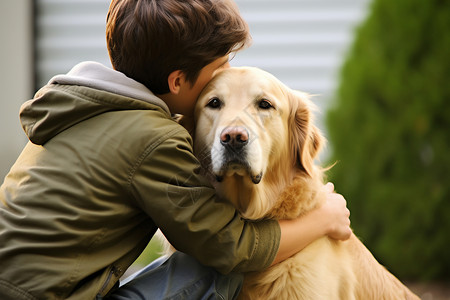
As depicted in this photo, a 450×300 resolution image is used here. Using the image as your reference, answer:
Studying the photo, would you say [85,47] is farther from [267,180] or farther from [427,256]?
[267,180]

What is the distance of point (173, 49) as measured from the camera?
7.46ft

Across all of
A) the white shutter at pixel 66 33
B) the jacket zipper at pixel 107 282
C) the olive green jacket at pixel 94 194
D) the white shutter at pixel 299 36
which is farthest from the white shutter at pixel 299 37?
the jacket zipper at pixel 107 282

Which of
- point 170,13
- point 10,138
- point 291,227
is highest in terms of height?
point 170,13

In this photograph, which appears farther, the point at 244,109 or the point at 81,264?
the point at 244,109

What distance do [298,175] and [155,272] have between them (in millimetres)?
767

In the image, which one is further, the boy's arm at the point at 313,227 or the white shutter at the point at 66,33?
the white shutter at the point at 66,33

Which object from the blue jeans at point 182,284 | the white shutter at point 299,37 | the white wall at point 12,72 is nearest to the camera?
the blue jeans at point 182,284

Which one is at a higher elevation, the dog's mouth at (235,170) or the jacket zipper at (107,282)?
the dog's mouth at (235,170)

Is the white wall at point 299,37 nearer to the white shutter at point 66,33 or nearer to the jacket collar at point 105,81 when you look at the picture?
the white shutter at point 66,33

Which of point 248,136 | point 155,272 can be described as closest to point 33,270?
point 155,272

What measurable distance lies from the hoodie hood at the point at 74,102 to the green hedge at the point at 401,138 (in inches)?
113

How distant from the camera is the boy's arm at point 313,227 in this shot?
2352 millimetres

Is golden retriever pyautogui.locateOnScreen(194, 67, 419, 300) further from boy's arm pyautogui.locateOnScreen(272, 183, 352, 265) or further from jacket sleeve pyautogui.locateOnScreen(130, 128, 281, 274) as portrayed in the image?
jacket sleeve pyautogui.locateOnScreen(130, 128, 281, 274)

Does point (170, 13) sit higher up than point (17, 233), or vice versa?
point (170, 13)
